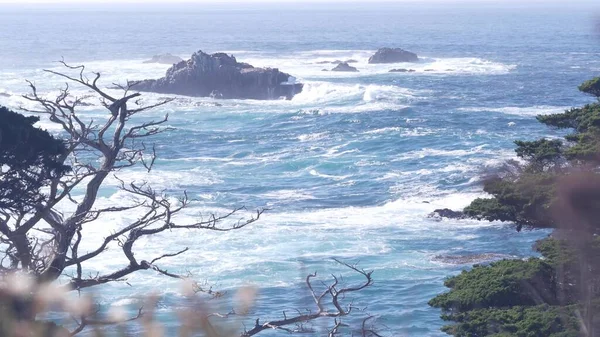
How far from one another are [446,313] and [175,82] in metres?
42.7

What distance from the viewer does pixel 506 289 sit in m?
14.1

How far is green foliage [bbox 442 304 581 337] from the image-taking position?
41.0 feet

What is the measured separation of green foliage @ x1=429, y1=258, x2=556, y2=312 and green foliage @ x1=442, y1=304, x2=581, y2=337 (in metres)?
0.22

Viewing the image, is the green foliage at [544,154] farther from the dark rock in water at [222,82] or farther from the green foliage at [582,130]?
the dark rock in water at [222,82]

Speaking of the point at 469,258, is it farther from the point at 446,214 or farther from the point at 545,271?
the point at 545,271

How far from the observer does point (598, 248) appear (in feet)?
45.1

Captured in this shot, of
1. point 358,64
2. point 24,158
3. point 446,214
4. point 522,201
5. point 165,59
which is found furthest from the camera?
point 165,59

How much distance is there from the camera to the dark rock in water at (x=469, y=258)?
22359 mm

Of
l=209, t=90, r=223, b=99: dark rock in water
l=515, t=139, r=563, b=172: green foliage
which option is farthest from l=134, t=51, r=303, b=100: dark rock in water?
l=515, t=139, r=563, b=172: green foliage

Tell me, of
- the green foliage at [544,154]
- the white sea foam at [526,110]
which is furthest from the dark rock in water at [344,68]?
the green foliage at [544,154]

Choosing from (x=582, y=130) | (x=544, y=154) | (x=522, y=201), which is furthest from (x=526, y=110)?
(x=522, y=201)

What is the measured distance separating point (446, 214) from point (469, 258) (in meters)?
4.21

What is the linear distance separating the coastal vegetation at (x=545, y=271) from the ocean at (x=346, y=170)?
4.67 feet

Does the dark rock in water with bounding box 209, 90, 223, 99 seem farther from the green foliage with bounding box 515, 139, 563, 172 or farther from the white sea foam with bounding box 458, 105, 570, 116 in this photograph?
the green foliage with bounding box 515, 139, 563, 172
